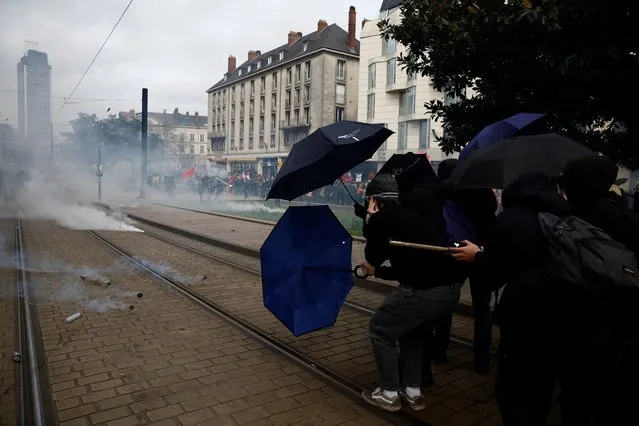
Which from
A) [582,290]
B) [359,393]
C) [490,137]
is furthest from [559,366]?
[490,137]

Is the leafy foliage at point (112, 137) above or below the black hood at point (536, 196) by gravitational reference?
above

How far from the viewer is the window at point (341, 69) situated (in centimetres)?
4472

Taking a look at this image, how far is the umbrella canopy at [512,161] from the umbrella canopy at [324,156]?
0.82 m

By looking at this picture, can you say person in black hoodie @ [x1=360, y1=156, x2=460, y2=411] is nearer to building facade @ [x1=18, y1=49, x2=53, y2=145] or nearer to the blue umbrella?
the blue umbrella

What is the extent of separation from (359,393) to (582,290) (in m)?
2.18

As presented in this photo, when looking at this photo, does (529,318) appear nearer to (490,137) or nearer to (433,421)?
(433,421)

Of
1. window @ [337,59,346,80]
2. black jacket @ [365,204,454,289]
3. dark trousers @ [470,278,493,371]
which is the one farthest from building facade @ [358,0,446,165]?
black jacket @ [365,204,454,289]

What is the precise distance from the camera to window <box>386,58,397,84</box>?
36.0 meters

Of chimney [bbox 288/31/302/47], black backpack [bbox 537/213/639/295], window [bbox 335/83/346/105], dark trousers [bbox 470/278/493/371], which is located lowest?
dark trousers [bbox 470/278/493/371]

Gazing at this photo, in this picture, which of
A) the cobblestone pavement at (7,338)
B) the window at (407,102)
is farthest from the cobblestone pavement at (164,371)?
the window at (407,102)

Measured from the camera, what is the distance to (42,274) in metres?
7.95

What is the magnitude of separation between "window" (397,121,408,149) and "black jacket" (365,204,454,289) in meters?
33.4

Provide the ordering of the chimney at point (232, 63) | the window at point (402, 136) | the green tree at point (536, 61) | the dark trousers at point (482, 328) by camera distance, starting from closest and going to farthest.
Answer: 1. the dark trousers at point (482, 328)
2. the green tree at point (536, 61)
3. the window at point (402, 136)
4. the chimney at point (232, 63)

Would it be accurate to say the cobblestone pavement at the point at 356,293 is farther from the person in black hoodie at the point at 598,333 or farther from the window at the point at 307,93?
the window at the point at 307,93
